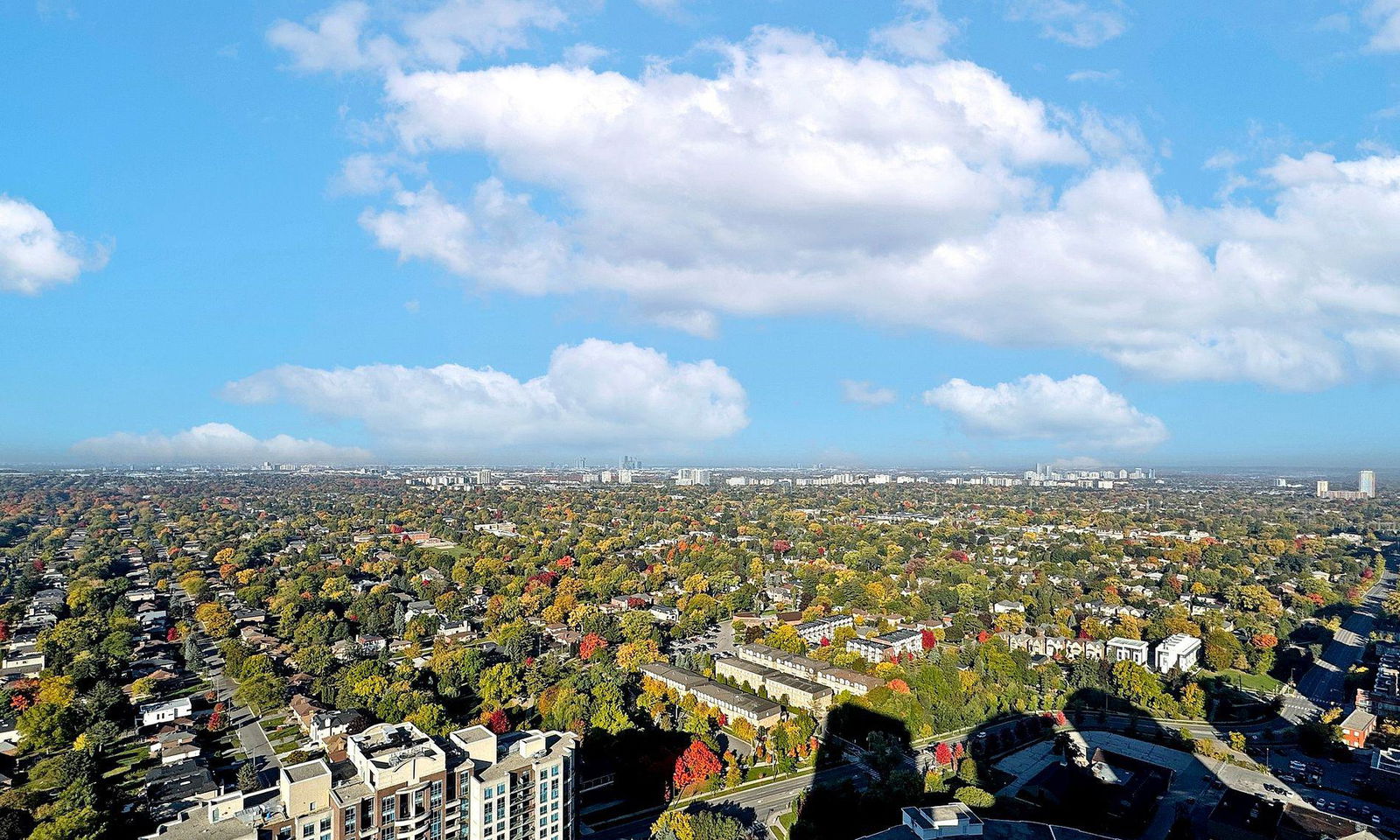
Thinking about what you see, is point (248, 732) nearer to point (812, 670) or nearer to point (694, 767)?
point (694, 767)

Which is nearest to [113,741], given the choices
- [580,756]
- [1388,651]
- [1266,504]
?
[580,756]

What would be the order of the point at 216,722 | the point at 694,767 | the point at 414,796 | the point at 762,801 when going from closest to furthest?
the point at 414,796 → the point at 762,801 → the point at 694,767 → the point at 216,722

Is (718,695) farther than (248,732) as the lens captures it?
Yes

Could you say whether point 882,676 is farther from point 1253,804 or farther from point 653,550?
point 653,550

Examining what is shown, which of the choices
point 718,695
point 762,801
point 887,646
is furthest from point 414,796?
point 887,646

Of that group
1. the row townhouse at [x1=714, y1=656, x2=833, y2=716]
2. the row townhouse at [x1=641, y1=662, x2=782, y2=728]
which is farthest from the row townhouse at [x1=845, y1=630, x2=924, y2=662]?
the row townhouse at [x1=641, y1=662, x2=782, y2=728]

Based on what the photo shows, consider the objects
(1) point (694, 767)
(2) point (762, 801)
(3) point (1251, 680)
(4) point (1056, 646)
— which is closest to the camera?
(2) point (762, 801)
